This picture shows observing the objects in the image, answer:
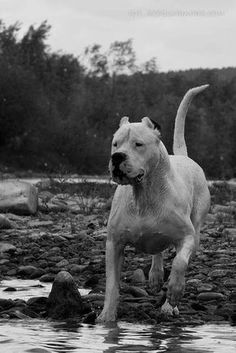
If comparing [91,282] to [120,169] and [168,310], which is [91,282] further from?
[120,169]

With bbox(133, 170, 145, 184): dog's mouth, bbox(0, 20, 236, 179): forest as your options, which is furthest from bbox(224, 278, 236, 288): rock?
bbox(0, 20, 236, 179): forest

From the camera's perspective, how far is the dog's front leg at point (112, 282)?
7547 millimetres

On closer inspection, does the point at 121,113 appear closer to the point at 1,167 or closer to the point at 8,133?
the point at 8,133

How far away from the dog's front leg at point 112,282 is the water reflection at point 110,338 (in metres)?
0.15

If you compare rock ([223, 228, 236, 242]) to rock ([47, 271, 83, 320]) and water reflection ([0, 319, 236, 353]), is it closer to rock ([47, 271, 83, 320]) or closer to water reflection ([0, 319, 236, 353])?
rock ([47, 271, 83, 320])

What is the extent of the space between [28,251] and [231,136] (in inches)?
2669

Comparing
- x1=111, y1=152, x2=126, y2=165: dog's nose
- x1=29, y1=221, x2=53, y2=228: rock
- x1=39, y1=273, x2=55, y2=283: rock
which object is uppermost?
x1=111, y1=152, x2=126, y2=165: dog's nose

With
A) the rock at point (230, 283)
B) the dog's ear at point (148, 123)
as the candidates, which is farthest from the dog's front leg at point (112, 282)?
the rock at point (230, 283)

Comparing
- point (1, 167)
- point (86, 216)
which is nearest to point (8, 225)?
point (86, 216)

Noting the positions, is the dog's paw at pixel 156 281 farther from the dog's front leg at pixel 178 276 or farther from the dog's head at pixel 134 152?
the dog's head at pixel 134 152

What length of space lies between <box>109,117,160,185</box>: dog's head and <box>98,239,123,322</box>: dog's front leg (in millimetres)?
572

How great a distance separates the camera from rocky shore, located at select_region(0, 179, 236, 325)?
787 centimetres

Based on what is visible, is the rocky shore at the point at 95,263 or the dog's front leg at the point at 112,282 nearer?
the dog's front leg at the point at 112,282

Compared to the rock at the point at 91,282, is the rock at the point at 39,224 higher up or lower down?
higher up
